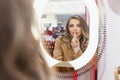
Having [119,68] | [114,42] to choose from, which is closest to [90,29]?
[114,42]

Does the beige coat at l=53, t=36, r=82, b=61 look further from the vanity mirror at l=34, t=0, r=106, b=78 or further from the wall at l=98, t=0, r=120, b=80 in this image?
the wall at l=98, t=0, r=120, b=80

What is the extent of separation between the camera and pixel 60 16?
133 cm

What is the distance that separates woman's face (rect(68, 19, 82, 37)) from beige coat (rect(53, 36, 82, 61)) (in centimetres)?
6

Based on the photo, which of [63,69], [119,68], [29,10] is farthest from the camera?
[63,69]

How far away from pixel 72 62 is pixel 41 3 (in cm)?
37

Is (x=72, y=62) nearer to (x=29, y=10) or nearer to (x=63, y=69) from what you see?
(x=63, y=69)

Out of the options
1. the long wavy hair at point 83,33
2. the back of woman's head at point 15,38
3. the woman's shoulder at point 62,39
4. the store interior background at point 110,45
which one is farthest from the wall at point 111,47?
the back of woman's head at point 15,38

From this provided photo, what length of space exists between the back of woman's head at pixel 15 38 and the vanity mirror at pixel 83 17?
0.81m

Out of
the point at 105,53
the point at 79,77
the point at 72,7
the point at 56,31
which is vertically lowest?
the point at 79,77

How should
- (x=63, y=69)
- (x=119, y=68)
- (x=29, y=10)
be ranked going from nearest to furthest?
(x=29, y=10), (x=119, y=68), (x=63, y=69)

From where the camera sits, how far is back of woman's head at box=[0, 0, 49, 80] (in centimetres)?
35

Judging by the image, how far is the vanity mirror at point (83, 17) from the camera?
1241 millimetres

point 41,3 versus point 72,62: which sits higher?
point 41,3

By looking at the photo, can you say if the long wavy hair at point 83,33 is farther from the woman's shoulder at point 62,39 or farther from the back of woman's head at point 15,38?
the back of woman's head at point 15,38
